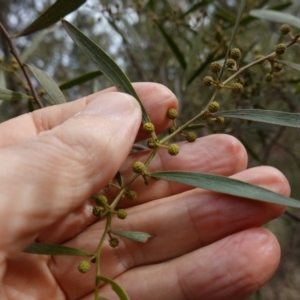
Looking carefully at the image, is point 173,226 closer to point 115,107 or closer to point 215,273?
point 215,273

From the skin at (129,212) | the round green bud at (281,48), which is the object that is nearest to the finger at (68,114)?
the skin at (129,212)

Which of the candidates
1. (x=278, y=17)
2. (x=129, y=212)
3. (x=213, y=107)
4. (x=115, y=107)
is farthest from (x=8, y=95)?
(x=278, y=17)

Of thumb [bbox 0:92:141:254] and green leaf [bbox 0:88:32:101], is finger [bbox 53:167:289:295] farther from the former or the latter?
green leaf [bbox 0:88:32:101]

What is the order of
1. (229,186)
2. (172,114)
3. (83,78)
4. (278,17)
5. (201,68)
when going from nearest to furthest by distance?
(229,186) → (172,114) → (278,17) → (83,78) → (201,68)

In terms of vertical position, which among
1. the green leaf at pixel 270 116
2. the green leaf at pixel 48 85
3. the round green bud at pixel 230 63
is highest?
the green leaf at pixel 48 85

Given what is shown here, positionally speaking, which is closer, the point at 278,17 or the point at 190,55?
the point at 278,17

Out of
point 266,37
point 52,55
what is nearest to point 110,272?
point 266,37

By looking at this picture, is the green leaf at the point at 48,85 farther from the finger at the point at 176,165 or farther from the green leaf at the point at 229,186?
the green leaf at the point at 229,186
